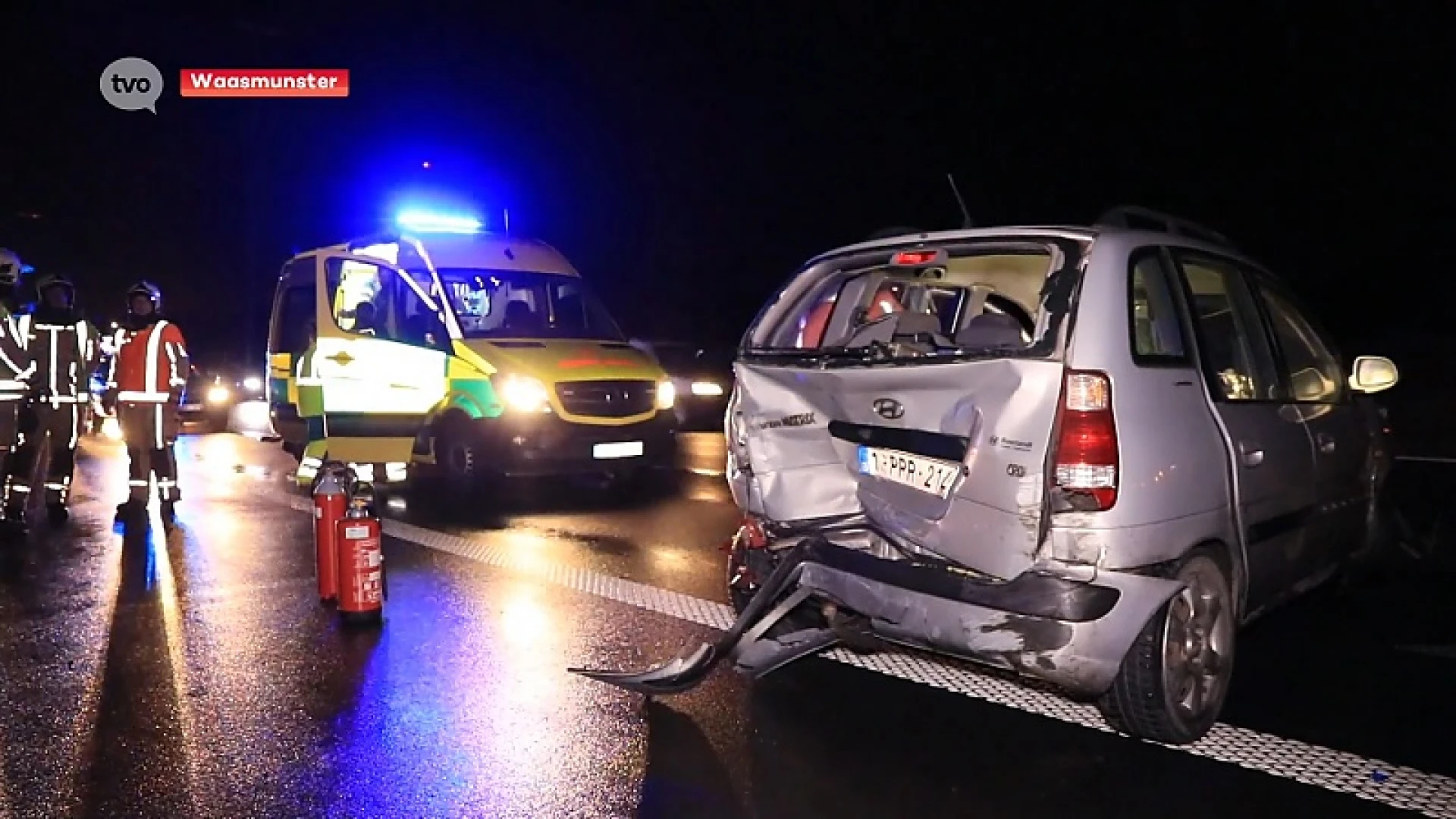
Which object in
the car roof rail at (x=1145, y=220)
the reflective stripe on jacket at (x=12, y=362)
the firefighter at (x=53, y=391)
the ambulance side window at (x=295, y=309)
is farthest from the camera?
the ambulance side window at (x=295, y=309)

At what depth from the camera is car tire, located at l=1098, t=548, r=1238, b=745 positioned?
4148 millimetres

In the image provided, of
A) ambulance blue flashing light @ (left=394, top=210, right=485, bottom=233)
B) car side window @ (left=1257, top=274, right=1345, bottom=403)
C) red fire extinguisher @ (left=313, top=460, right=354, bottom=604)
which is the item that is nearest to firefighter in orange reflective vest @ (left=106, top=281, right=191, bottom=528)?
ambulance blue flashing light @ (left=394, top=210, right=485, bottom=233)

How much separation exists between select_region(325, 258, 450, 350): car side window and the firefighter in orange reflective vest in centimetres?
175

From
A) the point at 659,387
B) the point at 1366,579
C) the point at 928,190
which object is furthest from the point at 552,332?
the point at 928,190

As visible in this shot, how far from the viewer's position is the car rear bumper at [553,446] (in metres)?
10.2

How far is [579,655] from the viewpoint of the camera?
5594 millimetres

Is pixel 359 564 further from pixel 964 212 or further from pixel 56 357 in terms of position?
pixel 56 357

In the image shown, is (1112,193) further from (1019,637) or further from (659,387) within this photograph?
(1019,637)

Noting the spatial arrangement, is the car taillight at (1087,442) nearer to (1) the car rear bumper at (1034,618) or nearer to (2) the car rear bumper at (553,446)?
(1) the car rear bumper at (1034,618)

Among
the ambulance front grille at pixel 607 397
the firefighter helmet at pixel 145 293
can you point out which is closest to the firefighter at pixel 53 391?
the firefighter helmet at pixel 145 293

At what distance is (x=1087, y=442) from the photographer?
3.95 m

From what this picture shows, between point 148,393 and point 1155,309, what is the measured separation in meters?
7.94

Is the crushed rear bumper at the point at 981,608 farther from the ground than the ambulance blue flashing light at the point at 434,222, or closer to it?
closer to it

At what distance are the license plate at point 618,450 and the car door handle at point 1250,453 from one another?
661 centimetres
